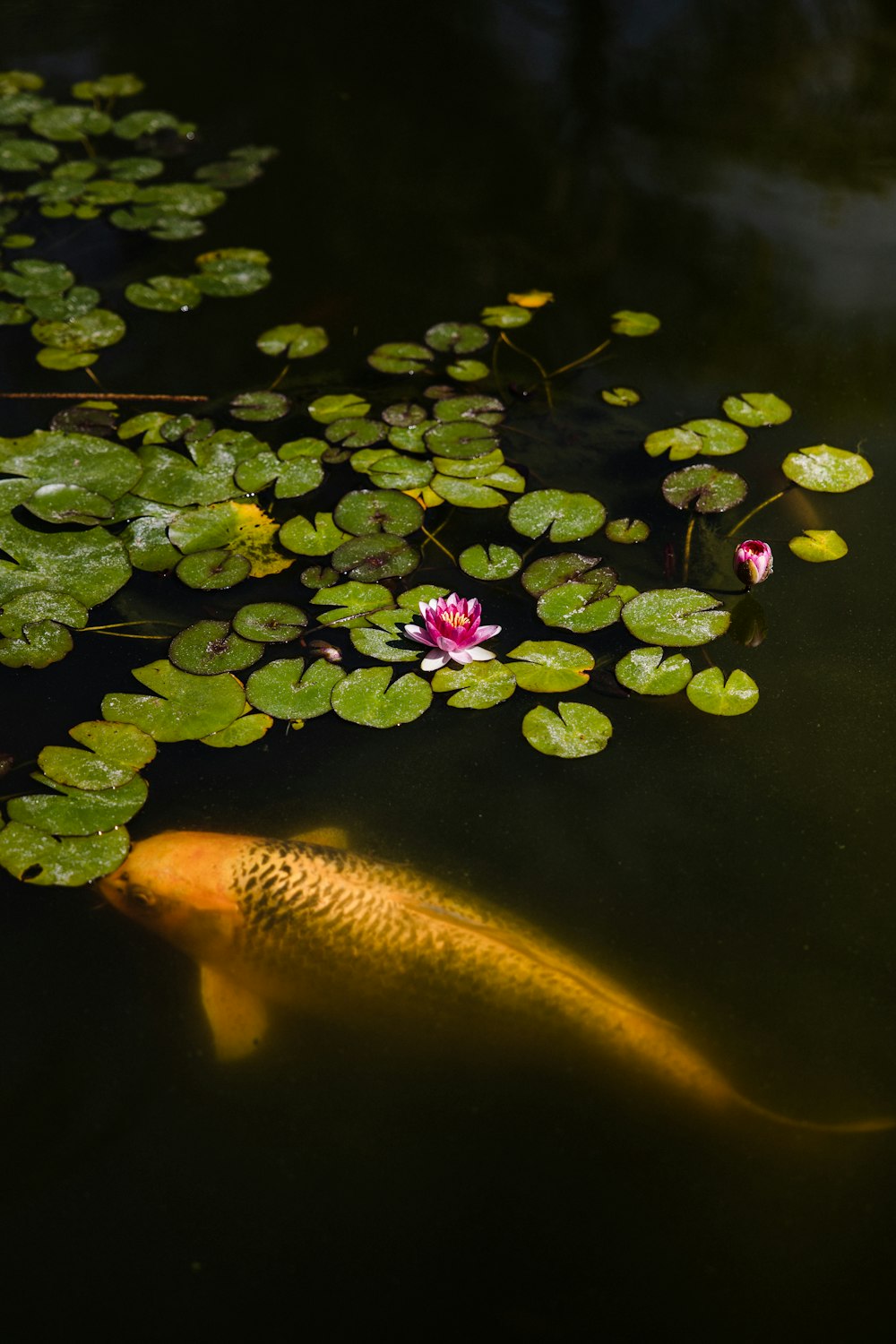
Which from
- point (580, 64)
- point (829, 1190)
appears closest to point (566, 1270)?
point (829, 1190)

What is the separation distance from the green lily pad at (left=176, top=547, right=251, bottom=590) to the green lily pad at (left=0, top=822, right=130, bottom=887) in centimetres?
54

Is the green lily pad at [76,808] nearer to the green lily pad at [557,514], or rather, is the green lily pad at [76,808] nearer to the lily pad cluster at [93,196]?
the green lily pad at [557,514]

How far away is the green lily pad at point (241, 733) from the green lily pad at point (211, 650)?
11 centimetres

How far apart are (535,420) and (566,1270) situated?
1.71m

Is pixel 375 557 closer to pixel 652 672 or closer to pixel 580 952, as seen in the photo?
pixel 652 672

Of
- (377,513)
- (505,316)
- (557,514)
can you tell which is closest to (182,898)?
(377,513)

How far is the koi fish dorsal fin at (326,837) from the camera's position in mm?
1645

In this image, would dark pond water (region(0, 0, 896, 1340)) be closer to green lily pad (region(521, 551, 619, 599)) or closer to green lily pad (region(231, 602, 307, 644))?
green lily pad (region(521, 551, 619, 599))

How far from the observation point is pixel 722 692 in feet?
5.93

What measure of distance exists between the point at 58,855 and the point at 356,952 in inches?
18.9

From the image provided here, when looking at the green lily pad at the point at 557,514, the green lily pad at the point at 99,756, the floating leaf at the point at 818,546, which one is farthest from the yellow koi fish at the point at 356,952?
the floating leaf at the point at 818,546

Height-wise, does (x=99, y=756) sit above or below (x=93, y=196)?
below

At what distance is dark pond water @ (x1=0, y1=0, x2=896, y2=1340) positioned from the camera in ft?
4.13

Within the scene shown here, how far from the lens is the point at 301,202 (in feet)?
10.6
